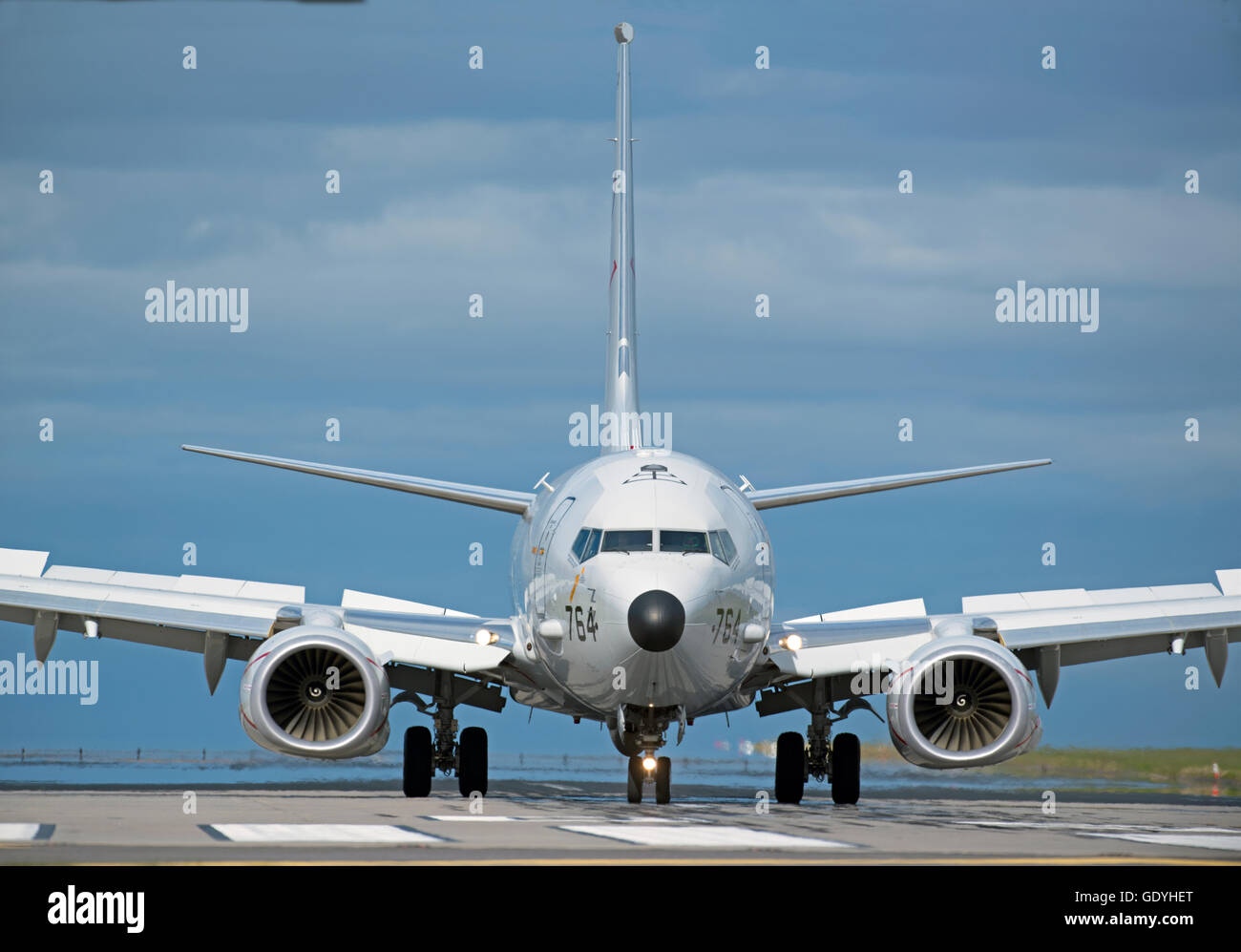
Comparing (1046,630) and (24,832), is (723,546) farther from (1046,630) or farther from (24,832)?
(24,832)

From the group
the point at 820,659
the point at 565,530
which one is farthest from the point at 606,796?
the point at 565,530

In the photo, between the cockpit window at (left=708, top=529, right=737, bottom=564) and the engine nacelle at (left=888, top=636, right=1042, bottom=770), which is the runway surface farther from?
the cockpit window at (left=708, top=529, right=737, bottom=564)

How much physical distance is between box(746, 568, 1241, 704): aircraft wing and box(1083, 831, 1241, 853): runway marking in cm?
609

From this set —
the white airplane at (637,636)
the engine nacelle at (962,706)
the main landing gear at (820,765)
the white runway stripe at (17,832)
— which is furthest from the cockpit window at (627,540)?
the white runway stripe at (17,832)

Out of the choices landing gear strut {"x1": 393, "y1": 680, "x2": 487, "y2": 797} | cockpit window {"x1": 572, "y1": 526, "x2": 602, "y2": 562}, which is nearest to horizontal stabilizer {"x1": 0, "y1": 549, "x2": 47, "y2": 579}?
landing gear strut {"x1": 393, "y1": 680, "x2": 487, "y2": 797}

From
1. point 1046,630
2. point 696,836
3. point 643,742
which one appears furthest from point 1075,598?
point 696,836

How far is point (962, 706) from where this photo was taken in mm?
23938

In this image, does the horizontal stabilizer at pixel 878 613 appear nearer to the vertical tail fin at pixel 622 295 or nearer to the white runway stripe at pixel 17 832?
the vertical tail fin at pixel 622 295

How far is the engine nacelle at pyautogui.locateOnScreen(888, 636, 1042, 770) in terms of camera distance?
77.0 feet

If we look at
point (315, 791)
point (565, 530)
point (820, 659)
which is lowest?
point (315, 791)

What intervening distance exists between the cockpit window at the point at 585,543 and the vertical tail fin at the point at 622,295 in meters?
7.48

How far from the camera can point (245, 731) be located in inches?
941

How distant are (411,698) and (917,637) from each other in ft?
27.6
